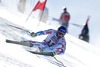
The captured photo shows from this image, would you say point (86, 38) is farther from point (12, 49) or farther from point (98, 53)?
point (12, 49)

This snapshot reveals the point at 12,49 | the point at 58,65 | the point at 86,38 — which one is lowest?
the point at 86,38

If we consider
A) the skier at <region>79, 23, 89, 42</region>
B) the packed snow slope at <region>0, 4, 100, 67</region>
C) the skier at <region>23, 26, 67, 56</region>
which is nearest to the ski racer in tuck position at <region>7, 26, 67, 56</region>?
the skier at <region>23, 26, 67, 56</region>

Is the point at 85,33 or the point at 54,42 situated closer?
the point at 54,42

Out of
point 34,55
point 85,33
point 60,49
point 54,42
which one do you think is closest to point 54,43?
point 54,42

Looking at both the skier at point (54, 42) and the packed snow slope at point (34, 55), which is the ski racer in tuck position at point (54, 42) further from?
the packed snow slope at point (34, 55)

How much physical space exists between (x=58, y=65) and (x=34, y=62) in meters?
1.85

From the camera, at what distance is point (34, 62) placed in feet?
28.9

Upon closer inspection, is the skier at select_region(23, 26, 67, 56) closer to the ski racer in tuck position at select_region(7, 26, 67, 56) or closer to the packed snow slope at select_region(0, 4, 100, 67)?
the ski racer in tuck position at select_region(7, 26, 67, 56)

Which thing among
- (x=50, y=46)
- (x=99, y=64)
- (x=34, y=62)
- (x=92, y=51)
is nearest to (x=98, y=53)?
(x=92, y=51)

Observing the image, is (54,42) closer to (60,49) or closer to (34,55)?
(60,49)

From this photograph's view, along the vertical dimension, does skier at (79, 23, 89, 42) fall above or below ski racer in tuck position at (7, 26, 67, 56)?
below

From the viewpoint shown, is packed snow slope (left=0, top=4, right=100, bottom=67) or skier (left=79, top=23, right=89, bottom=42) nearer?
packed snow slope (left=0, top=4, right=100, bottom=67)

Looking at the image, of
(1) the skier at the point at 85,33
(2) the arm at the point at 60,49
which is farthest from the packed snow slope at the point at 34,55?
(1) the skier at the point at 85,33

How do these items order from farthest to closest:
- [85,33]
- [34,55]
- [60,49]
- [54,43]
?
[85,33], [54,43], [60,49], [34,55]
